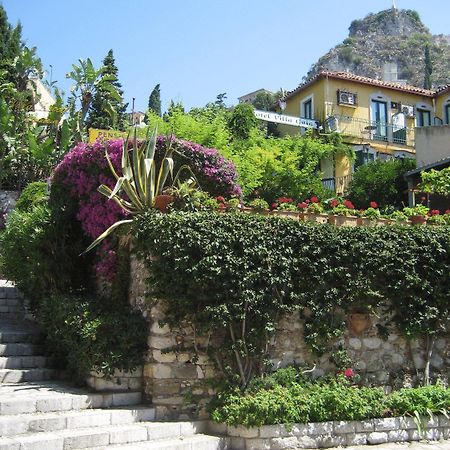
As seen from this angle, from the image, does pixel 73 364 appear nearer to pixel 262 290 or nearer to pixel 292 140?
pixel 262 290

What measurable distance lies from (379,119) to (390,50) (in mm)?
98196

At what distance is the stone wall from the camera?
26.6 feet

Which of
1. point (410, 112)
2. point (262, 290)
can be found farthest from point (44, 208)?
point (410, 112)

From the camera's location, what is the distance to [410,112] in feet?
101

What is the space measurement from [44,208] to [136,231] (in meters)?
2.55

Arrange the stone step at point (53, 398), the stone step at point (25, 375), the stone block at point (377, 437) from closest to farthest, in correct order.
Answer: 1. the stone step at point (53, 398)
2. the stone block at point (377, 437)
3. the stone step at point (25, 375)

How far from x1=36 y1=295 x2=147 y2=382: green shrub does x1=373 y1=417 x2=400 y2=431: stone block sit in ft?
11.3

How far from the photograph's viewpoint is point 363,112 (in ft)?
97.8

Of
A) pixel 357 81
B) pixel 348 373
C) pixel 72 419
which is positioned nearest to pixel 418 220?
pixel 348 373

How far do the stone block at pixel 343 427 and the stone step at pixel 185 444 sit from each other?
150 centimetres

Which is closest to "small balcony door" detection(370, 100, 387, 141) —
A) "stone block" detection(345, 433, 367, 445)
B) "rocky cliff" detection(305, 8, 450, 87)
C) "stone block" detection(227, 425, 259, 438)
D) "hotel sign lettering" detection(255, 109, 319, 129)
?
"hotel sign lettering" detection(255, 109, 319, 129)

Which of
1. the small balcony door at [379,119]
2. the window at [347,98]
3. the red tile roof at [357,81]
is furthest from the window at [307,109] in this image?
the small balcony door at [379,119]

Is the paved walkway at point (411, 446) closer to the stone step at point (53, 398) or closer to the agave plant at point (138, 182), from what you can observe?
the stone step at point (53, 398)

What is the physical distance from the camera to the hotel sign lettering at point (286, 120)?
27.1m
